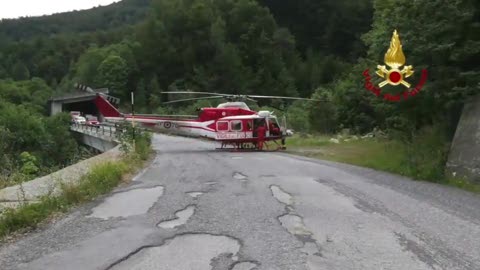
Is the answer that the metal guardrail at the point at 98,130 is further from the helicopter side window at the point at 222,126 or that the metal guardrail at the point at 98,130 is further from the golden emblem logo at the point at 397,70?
the golden emblem logo at the point at 397,70

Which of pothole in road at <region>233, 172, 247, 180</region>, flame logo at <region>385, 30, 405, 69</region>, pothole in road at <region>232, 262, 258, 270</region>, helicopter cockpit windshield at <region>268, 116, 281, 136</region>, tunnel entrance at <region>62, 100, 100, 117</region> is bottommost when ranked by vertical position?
tunnel entrance at <region>62, 100, 100, 117</region>

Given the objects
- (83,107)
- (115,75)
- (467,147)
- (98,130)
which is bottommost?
(83,107)

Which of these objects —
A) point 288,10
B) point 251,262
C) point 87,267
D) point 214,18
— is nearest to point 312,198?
point 251,262

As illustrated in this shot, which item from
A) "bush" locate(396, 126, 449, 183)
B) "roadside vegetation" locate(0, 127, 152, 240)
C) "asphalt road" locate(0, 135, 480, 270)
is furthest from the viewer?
"bush" locate(396, 126, 449, 183)

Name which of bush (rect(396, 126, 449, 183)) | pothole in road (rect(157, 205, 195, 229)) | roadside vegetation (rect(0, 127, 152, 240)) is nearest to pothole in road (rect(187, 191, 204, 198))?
pothole in road (rect(157, 205, 195, 229))

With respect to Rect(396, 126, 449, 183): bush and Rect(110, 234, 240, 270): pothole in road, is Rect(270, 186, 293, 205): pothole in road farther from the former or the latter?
Rect(396, 126, 449, 183): bush

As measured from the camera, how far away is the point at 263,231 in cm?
840

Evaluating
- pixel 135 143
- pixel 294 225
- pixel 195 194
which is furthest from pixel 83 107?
pixel 294 225

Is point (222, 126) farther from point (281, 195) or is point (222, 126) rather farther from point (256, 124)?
point (281, 195)

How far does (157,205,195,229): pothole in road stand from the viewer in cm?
900

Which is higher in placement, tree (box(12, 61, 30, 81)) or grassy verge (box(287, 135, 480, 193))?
tree (box(12, 61, 30, 81))

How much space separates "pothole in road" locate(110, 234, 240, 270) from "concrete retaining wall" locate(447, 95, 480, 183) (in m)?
8.59

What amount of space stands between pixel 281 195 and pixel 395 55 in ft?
22.3

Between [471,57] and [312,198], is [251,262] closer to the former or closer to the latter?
[312,198]
